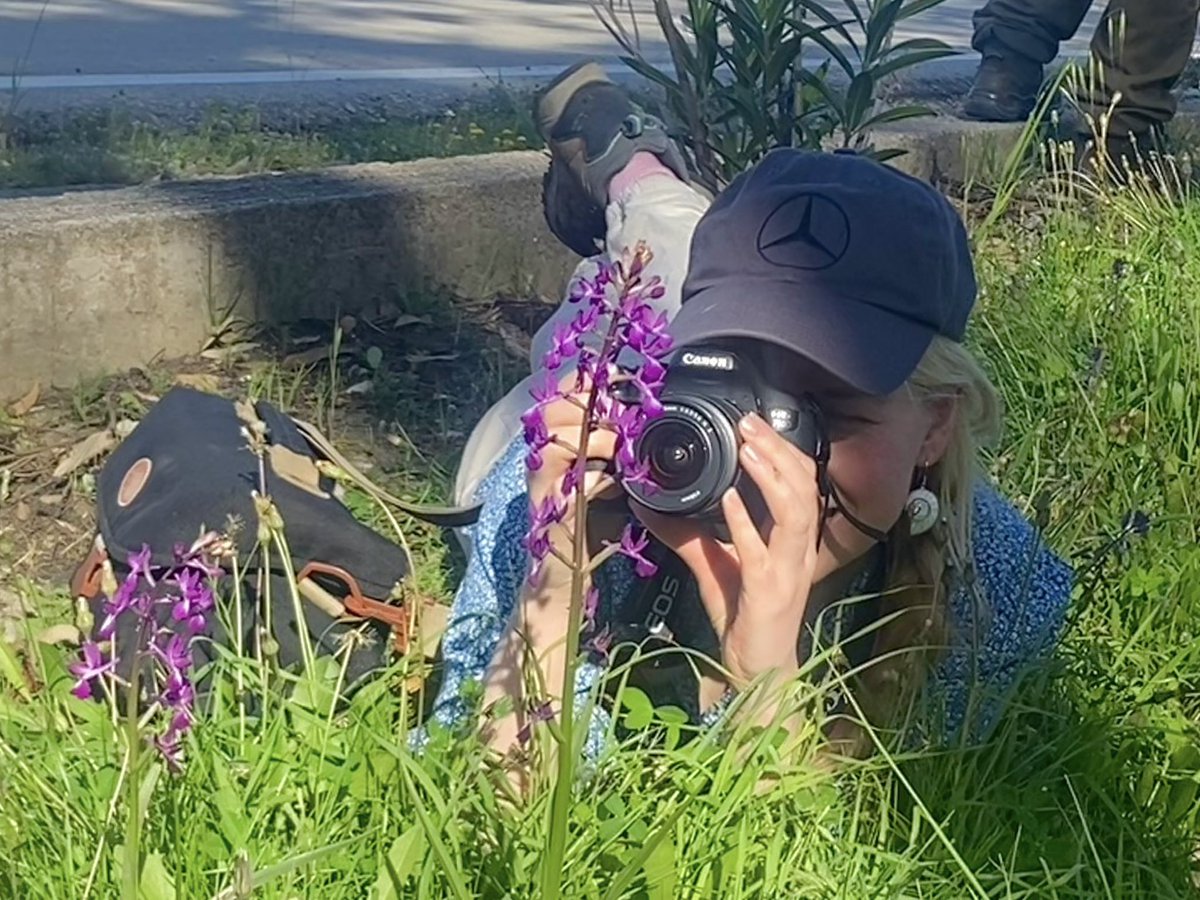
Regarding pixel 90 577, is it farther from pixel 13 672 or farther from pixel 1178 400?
pixel 1178 400

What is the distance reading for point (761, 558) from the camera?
1.74 m

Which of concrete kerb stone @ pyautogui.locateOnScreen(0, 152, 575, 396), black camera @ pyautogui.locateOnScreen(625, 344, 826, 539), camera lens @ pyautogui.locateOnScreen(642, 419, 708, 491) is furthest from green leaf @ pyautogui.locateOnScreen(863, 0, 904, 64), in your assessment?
camera lens @ pyautogui.locateOnScreen(642, 419, 708, 491)

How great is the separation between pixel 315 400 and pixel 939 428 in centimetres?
146

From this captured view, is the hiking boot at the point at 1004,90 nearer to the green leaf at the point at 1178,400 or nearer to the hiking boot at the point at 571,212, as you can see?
the hiking boot at the point at 571,212

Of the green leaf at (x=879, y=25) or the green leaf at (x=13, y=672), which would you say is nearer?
the green leaf at (x=13, y=672)

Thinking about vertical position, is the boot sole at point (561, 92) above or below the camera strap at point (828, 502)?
above

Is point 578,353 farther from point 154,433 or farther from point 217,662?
point 154,433

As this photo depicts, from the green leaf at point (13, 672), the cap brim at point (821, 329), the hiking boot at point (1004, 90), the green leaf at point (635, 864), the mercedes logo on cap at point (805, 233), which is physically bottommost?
the green leaf at point (13, 672)

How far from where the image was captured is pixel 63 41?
237 inches

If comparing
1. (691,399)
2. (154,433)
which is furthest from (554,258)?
(691,399)

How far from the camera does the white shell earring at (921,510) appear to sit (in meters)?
1.87

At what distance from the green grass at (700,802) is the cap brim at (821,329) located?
0.37 meters

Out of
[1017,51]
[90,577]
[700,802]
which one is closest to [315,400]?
[90,577]

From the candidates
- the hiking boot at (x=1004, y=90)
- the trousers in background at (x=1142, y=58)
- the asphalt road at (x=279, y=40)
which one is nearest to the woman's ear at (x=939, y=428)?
the trousers in background at (x=1142, y=58)
